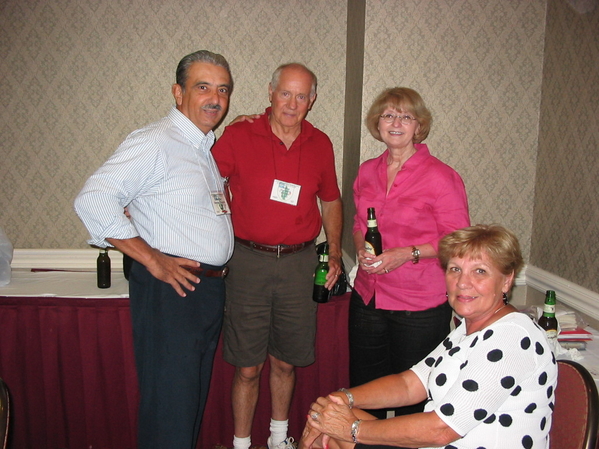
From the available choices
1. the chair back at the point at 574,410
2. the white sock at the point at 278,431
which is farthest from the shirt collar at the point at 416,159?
the white sock at the point at 278,431

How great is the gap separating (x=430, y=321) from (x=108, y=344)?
168 cm

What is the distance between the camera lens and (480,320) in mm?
1391

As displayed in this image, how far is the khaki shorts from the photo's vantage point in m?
2.20

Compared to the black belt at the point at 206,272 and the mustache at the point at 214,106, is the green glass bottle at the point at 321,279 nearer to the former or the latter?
the black belt at the point at 206,272

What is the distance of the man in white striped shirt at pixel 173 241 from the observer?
5.51 feet

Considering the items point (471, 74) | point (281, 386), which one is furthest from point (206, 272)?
point (471, 74)

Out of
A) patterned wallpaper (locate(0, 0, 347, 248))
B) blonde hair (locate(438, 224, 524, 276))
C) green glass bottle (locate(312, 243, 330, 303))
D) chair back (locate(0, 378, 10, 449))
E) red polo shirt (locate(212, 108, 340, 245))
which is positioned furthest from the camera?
patterned wallpaper (locate(0, 0, 347, 248))

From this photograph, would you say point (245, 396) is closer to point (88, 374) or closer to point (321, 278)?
point (321, 278)

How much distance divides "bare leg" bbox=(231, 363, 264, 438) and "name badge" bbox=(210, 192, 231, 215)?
34.1 inches

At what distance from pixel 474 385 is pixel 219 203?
1.12m

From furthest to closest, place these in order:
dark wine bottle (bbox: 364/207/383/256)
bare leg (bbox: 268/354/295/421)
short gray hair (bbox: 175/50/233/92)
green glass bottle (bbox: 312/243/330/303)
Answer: bare leg (bbox: 268/354/295/421)
green glass bottle (bbox: 312/243/330/303)
dark wine bottle (bbox: 364/207/383/256)
short gray hair (bbox: 175/50/233/92)

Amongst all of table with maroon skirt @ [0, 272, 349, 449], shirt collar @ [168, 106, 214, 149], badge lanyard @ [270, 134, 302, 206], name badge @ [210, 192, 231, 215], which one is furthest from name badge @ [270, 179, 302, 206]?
table with maroon skirt @ [0, 272, 349, 449]

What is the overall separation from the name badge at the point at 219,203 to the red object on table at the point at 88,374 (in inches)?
38.1

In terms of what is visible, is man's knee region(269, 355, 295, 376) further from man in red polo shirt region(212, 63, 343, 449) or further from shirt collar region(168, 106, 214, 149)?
shirt collar region(168, 106, 214, 149)
